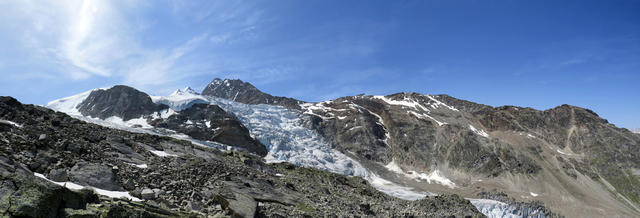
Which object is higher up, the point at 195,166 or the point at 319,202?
the point at 195,166

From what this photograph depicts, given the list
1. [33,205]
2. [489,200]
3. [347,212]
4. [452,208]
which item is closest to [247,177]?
[347,212]

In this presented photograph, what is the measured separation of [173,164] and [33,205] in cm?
2362

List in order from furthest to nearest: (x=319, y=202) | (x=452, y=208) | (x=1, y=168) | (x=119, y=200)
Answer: (x=452, y=208)
(x=319, y=202)
(x=119, y=200)
(x=1, y=168)

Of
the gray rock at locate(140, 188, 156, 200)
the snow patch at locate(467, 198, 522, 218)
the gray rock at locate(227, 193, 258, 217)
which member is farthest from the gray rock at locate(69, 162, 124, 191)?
the snow patch at locate(467, 198, 522, 218)

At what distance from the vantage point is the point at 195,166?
3559 centimetres

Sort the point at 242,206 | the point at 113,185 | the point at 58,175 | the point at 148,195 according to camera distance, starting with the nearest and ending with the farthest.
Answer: the point at 58,175 < the point at 148,195 < the point at 113,185 < the point at 242,206

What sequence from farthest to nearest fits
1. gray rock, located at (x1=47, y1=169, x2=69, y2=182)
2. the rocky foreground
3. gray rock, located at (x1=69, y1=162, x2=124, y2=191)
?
gray rock, located at (x1=69, y1=162, x2=124, y2=191), gray rock, located at (x1=47, y1=169, x2=69, y2=182), the rocky foreground

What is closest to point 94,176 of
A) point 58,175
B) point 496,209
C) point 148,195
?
point 58,175

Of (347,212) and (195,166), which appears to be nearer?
(195,166)

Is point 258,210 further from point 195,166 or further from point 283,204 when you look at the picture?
point 195,166

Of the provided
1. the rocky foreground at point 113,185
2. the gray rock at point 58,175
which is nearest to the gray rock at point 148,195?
the rocky foreground at point 113,185

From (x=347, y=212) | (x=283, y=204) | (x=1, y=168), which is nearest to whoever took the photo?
(x=1, y=168)

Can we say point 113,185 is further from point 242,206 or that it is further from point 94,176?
point 242,206

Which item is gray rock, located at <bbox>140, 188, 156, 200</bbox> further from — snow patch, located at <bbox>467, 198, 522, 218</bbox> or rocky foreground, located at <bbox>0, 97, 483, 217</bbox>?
snow patch, located at <bbox>467, 198, 522, 218</bbox>
